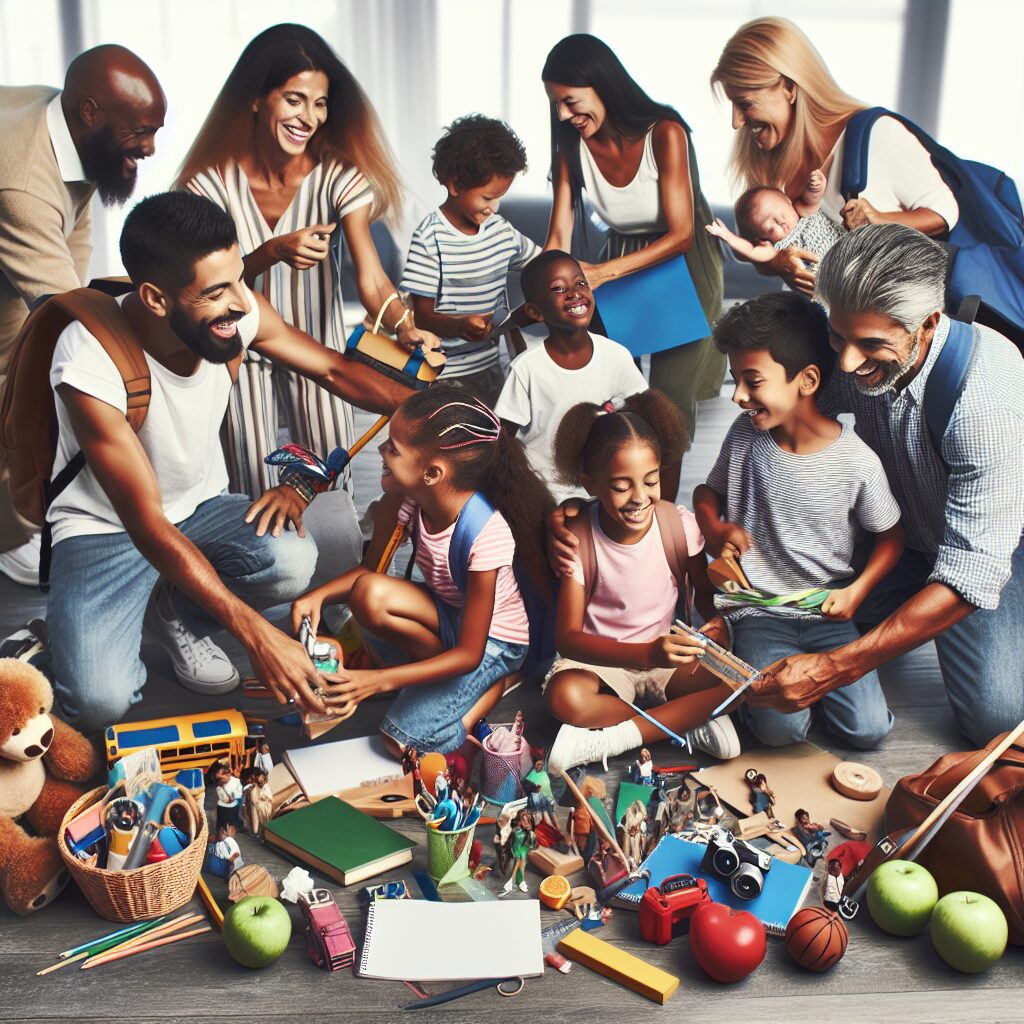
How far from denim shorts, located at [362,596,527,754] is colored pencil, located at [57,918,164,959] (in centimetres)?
70

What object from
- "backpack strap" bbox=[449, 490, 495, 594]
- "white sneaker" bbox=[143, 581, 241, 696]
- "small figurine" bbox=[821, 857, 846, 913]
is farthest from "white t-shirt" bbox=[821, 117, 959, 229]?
"white sneaker" bbox=[143, 581, 241, 696]

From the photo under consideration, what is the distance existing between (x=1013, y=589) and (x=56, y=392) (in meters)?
2.33

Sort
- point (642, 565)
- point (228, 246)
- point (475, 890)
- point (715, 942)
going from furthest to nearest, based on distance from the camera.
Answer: point (642, 565) → point (228, 246) → point (475, 890) → point (715, 942)

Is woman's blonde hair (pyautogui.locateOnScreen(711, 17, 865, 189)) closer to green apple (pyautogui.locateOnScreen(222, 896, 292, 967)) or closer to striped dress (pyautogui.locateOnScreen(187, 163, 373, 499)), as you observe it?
striped dress (pyautogui.locateOnScreen(187, 163, 373, 499))

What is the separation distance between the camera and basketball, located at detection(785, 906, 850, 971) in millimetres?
2004

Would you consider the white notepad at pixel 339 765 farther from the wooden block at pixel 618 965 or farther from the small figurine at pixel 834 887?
the small figurine at pixel 834 887

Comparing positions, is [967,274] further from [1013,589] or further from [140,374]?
[140,374]

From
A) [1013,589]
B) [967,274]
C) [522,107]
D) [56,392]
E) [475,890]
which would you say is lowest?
[475,890]

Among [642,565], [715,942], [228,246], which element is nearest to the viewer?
[715,942]

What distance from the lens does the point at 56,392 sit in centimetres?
261

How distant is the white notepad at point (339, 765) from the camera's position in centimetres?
255

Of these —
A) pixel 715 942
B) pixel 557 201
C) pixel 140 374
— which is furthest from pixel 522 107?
pixel 715 942

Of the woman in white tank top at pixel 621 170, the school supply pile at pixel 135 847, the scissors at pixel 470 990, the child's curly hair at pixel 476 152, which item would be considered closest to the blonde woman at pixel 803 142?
the woman in white tank top at pixel 621 170

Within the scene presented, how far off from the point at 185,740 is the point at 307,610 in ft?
1.33
